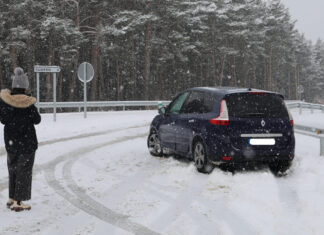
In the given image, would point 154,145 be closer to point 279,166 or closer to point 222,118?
point 222,118

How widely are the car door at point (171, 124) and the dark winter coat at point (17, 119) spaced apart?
4.56 metres

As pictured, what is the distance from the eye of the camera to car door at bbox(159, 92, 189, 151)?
10.5m

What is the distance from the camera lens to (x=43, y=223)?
5691mm

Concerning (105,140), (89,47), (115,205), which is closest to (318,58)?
(89,47)

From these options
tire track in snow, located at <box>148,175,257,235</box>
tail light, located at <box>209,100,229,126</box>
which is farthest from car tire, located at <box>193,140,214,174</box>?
tire track in snow, located at <box>148,175,257,235</box>

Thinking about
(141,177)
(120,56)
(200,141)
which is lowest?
(141,177)

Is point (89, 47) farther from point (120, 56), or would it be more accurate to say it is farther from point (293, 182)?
point (293, 182)

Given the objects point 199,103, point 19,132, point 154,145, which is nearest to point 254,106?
point 199,103

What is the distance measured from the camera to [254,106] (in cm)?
885

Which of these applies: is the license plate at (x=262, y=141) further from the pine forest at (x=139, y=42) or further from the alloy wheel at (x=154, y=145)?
the pine forest at (x=139, y=42)

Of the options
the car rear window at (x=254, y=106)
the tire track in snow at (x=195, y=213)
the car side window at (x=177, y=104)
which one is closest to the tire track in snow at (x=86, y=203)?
the tire track in snow at (x=195, y=213)

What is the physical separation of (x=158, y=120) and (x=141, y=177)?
9.47 feet

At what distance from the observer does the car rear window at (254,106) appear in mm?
8773

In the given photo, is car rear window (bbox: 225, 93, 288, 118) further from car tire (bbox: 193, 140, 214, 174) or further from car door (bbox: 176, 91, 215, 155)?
car tire (bbox: 193, 140, 214, 174)
